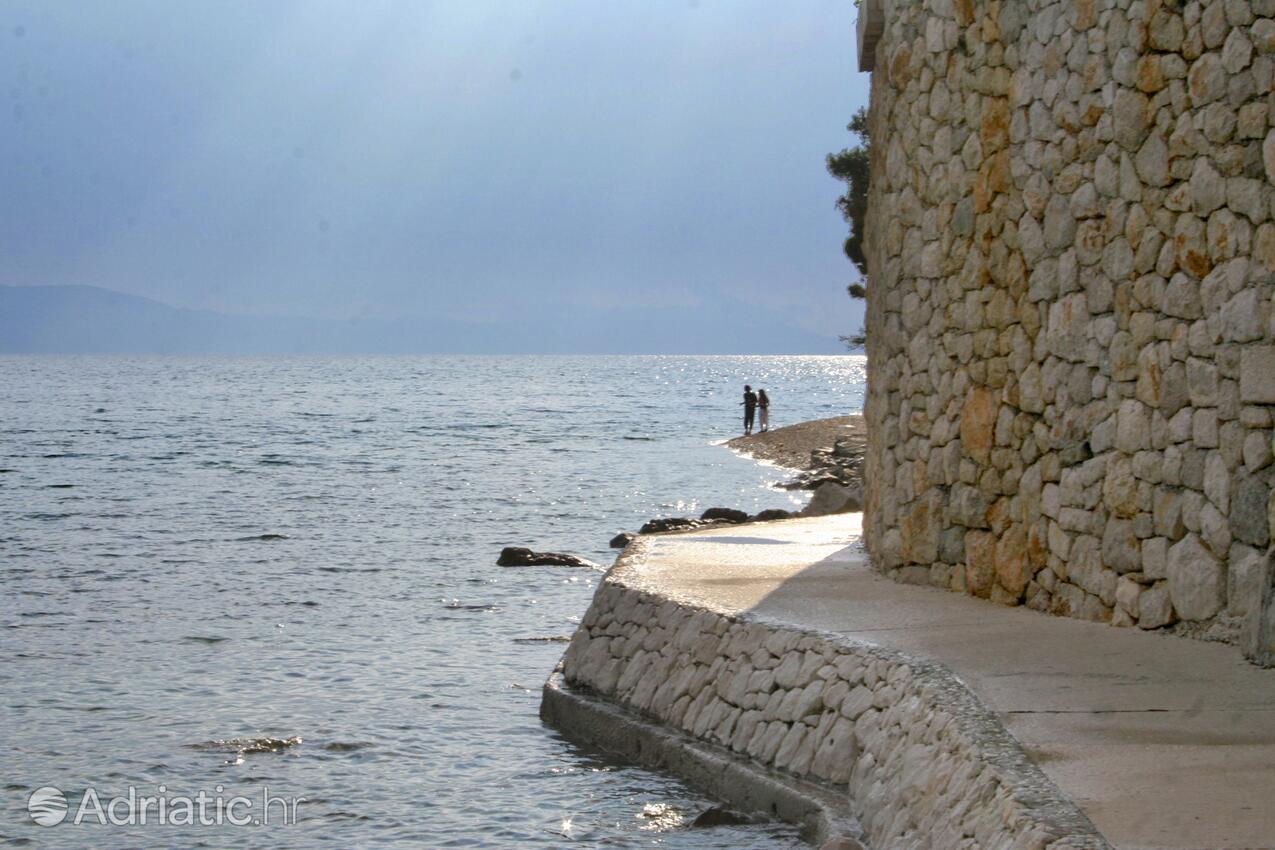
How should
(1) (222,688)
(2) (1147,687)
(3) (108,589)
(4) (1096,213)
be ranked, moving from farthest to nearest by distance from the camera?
(3) (108,589) → (1) (222,688) → (4) (1096,213) → (2) (1147,687)

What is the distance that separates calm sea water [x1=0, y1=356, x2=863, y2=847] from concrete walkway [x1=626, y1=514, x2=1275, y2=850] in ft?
4.59

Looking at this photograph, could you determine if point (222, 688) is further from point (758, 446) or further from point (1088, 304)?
point (758, 446)

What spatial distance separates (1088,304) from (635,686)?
383 cm

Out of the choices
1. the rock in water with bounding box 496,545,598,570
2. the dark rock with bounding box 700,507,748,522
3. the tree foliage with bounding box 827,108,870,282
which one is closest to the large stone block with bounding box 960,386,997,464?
the rock in water with bounding box 496,545,598,570

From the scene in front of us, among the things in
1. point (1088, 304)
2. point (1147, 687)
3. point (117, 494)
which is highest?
point (1088, 304)

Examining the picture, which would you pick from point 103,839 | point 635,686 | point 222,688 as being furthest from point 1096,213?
point 222,688

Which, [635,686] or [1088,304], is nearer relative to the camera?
[1088,304]

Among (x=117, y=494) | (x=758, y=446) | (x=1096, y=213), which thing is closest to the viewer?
(x=1096, y=213)

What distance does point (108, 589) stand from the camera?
61.0 feet

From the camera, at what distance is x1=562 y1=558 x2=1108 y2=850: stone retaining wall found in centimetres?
515

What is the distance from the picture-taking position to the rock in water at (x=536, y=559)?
65.6 ft

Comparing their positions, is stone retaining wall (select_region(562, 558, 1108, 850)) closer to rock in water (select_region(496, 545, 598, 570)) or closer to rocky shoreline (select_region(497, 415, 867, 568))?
rocky shoreline (select_region(497, 415, 867, 568))

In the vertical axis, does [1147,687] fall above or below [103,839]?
above

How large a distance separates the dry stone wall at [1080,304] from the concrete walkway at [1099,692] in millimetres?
363
